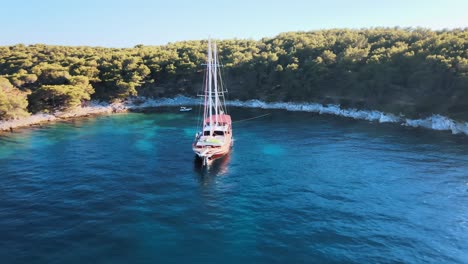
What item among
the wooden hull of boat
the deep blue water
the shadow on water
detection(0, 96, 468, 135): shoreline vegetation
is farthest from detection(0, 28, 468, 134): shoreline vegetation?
the shadow on water

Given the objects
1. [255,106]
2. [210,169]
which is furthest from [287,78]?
[210,169]

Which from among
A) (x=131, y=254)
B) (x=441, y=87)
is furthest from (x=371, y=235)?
(x=441, y=87)

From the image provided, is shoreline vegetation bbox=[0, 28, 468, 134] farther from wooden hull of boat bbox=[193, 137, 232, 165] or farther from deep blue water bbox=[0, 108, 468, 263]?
wooden hull of boat bbox=[193, 137, 232, 165]

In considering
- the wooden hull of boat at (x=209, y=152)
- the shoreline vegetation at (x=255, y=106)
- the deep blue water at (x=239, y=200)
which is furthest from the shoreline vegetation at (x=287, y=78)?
the wooden hull of boat at (x=209, y=152)

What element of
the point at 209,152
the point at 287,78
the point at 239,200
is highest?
the point at 287,78

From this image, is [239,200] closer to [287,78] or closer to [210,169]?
[210,169]

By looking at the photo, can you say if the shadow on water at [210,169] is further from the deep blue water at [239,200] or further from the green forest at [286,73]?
the green forest at [286,73]
